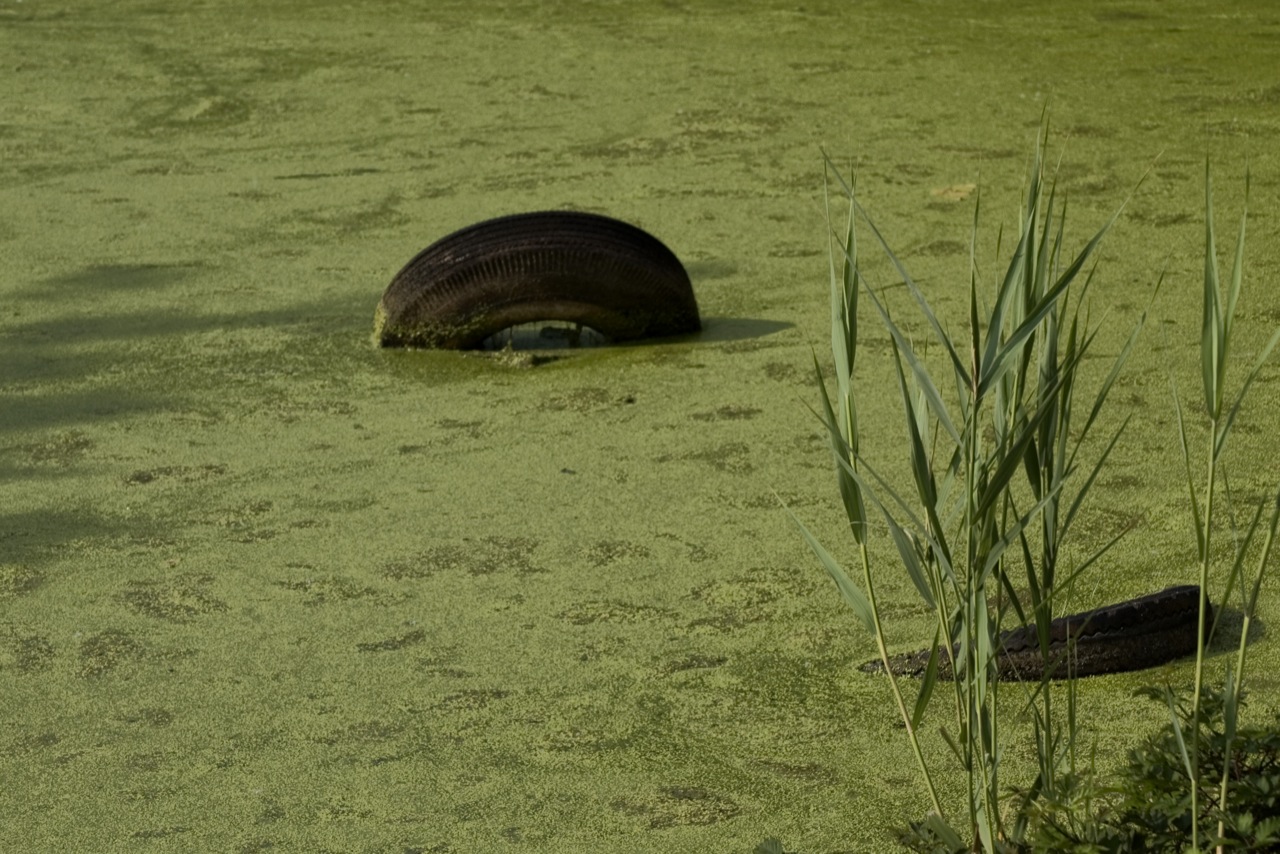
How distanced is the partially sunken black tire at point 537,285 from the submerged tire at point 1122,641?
126 cm

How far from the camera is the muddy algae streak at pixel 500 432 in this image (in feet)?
5.55

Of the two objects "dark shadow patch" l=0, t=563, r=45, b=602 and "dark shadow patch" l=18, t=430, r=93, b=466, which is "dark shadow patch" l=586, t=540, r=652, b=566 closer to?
"dark shadow patch" l=0, t=563, r=45, b=602

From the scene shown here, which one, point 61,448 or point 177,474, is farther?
point 61,448

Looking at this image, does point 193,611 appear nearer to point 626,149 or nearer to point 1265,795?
point 1265,795

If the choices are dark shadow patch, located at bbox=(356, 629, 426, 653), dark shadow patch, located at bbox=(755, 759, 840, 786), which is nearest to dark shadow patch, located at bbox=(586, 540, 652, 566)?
dark shadow patch, located at bbox=(356, 629, 426, 653)

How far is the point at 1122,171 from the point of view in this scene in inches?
150

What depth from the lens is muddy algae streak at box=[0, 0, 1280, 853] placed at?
5.55ft

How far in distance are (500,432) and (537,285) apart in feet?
1.39

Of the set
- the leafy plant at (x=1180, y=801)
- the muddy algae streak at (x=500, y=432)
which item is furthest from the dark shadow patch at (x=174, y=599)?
the leafy plant at (x=1180, y=801)

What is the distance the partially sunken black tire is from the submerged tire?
1.26 meters

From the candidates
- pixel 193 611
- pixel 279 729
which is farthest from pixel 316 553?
pixel 279 729

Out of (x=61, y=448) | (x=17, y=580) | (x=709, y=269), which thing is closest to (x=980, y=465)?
(x=17, y=580)

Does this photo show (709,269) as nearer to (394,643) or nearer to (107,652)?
(394,643)

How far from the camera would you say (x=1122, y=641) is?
1804 millimetres
